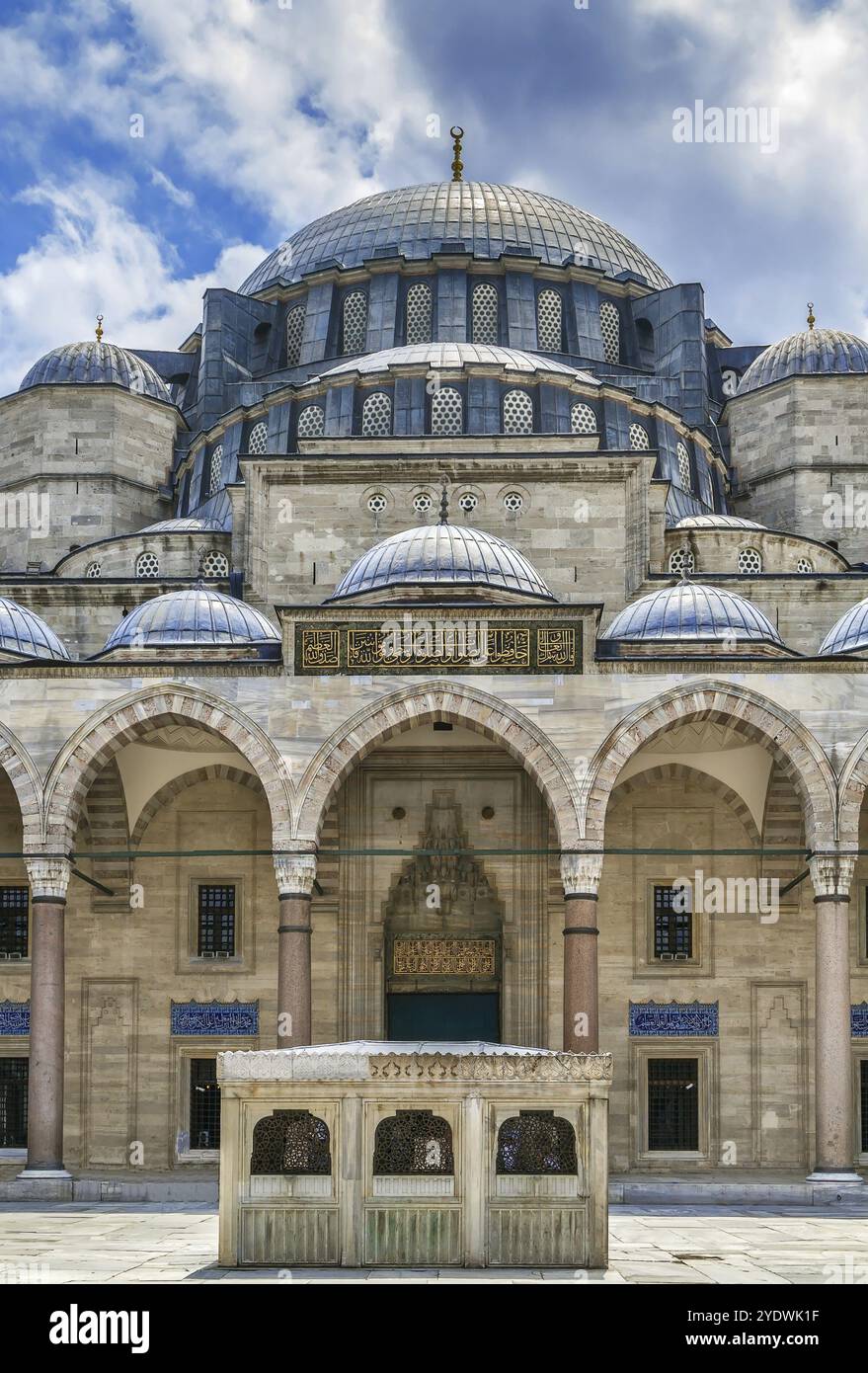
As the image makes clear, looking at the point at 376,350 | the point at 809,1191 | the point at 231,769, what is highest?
the point at 376,350

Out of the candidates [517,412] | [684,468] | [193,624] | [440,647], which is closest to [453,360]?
[517,412]

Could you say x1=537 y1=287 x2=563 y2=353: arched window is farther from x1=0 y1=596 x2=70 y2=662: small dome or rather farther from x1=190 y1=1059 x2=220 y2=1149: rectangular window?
x1=190 y1=1059 x2=220 y2=1149: rectangular window

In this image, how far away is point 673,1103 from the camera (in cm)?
2148

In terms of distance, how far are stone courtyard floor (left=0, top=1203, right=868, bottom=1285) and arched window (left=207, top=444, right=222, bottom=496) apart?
12.6 m

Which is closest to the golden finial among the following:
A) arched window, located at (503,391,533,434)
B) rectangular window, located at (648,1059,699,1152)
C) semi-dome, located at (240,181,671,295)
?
semi-dome, located at (240,181,671,295)

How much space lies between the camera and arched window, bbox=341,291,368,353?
31.2m

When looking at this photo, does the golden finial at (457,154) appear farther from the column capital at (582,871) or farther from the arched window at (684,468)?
the column capital at (582,871)

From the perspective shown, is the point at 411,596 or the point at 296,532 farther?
the point at 296,532

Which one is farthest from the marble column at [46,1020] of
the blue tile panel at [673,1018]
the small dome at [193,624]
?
the blue tile panel at [673,1018]

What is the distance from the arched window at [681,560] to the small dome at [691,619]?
3439 millimetres
